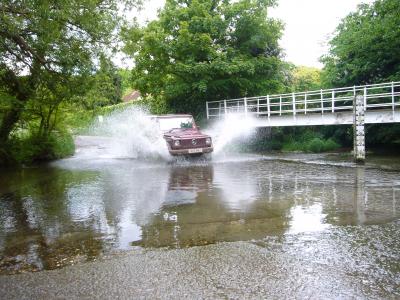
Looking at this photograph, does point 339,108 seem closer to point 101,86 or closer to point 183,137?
point 183,137

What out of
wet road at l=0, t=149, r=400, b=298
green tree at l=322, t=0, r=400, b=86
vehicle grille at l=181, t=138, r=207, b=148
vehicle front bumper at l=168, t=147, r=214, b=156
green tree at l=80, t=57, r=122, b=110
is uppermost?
green tree at l=322, t=0, r=400, b=86

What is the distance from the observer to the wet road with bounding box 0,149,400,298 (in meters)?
4.03

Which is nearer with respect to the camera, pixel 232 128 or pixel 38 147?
pixel 38 147

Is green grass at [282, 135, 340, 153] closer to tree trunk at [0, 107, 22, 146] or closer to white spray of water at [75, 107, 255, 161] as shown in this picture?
white spray of water at [75, 107, 255, 161]

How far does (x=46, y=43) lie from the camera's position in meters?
9.34

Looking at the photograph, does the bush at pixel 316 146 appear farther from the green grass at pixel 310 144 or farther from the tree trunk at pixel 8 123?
the tree trunk at pixel 8 123

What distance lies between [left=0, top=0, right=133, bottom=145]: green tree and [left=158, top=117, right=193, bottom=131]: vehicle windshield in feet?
13.1

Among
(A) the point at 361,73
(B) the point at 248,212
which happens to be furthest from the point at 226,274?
(A) the point at 361,73

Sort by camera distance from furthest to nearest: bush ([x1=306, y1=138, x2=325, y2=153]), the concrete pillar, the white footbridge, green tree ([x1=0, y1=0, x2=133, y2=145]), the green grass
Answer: the green grass, bush ([x1=306, y1=138, x2=325, y2=153]), the white footbridge, green tree ([x1=0, y1=0, x2=133, y2=145]), the concrete pillar

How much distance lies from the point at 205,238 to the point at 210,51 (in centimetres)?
1788

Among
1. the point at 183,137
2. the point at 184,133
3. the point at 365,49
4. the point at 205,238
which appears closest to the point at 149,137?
the point at 184,133

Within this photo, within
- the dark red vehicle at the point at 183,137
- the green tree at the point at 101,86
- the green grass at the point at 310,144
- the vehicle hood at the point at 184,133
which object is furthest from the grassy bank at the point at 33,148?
the green grass at the point at 310,144

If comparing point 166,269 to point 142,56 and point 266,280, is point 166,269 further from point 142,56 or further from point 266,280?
point 142,56

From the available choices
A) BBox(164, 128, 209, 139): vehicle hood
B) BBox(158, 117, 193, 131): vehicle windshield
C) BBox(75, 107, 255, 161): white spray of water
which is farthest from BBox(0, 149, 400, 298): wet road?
BBox(158, 117, 193, 131): vehicle windshield
